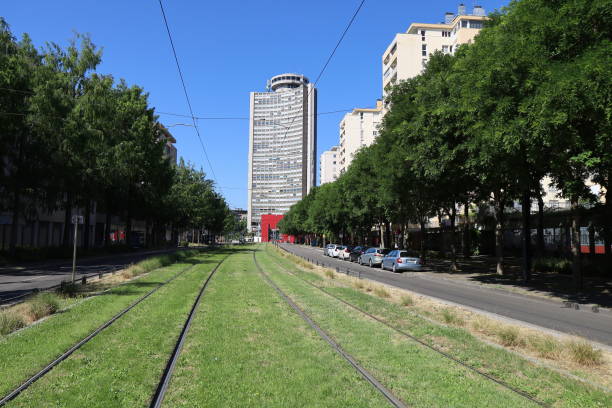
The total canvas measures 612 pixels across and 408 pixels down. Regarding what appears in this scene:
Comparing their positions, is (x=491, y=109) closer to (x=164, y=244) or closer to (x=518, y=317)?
(x=518, y=317)

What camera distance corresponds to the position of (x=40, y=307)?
11109mm

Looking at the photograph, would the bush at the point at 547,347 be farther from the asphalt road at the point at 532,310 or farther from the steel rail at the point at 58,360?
the steel rail at the point at 58,360

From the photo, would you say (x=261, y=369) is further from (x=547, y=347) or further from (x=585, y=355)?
(x=585, y=355)

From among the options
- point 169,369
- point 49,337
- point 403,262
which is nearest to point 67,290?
point 49,337

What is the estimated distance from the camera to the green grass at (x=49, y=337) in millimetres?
6555

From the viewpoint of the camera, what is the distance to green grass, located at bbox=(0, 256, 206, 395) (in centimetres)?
655

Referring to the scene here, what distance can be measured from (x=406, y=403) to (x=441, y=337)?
440cm

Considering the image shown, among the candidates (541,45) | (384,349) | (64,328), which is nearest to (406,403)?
(384,349)

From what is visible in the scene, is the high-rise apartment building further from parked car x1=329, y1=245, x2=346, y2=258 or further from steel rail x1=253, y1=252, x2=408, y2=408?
steel rail x1=253, y1=252, x2=408, y2=408

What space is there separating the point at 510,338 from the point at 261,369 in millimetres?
5128

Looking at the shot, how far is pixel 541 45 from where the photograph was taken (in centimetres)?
1356

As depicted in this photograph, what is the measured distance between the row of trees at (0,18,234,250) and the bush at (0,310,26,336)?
19168mm

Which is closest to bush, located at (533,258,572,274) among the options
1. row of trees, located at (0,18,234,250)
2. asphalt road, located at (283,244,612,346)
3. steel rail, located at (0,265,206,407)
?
asphalt road, located at (283,244,612,346)

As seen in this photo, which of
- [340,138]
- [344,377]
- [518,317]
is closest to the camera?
[344,377]
